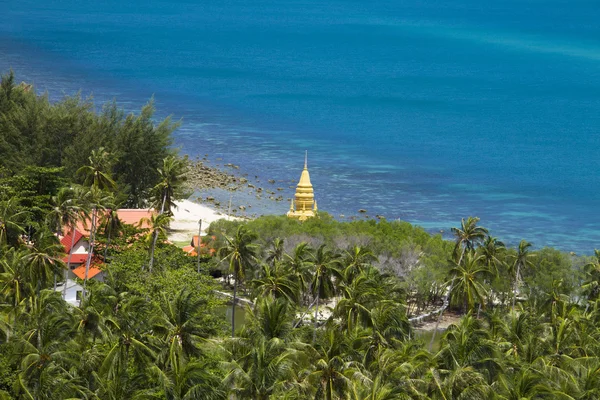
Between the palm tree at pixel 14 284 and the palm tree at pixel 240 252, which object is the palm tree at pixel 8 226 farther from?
the palm tree at pixel 240 252

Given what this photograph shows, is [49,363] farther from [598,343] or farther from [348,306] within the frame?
[598,343]

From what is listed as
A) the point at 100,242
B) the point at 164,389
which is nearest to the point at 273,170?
the point at 100,242

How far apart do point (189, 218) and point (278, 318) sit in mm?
61453

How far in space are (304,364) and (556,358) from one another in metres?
13.8

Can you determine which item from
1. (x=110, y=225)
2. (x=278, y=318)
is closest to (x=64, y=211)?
(x=110, y=225)

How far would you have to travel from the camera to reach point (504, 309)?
80.3 m

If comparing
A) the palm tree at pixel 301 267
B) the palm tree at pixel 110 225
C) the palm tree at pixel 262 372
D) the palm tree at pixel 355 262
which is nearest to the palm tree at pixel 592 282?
the palm tree at pixel 355 262

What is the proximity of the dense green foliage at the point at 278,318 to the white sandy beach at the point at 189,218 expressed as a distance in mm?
14698

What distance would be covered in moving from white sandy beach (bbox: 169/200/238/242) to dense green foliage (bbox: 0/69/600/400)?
48.2 ft

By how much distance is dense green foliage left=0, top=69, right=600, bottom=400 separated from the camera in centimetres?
4888

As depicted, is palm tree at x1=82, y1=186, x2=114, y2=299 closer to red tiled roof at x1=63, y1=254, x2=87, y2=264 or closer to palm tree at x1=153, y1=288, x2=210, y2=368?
red tiled roof at x1=63, y1=254, x2=87, y2=264

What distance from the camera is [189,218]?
11281 centimetres

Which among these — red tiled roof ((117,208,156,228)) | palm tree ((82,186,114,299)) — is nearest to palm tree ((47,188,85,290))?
palm tree ((82,186,114,299))

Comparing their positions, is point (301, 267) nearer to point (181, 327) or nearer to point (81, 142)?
point (181, 327)
